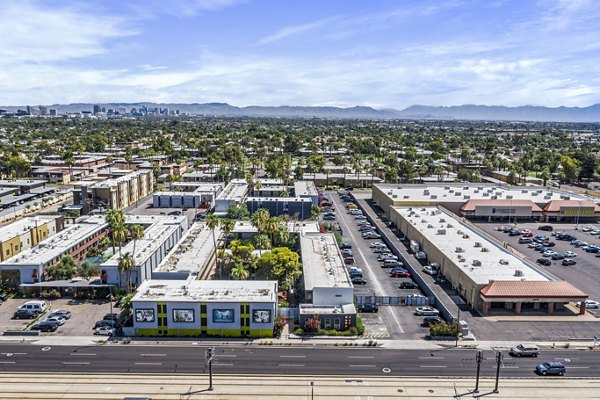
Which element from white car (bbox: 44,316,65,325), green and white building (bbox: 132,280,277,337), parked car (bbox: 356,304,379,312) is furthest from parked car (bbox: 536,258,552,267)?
white car (bbox: 44,316,65,325)

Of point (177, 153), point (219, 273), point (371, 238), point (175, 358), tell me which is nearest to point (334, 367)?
point (175, 358)

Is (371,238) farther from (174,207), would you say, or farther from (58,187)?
(58,187)

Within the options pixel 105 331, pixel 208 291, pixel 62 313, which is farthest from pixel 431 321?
pixel 62 313

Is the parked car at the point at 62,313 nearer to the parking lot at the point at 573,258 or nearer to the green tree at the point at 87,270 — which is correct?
the green tree at the point at 87,270

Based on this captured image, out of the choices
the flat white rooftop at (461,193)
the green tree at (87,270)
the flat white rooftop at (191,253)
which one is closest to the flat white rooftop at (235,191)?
the flat white rooftop at (191,253)

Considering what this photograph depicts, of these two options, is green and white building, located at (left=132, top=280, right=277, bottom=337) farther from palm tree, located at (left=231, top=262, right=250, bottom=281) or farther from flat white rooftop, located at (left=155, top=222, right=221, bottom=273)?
flat white rooftop, located at (left=155, top=222, right=221, bottom=273)

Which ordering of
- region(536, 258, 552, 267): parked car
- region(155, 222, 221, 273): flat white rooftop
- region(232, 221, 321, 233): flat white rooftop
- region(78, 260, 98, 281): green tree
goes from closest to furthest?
region(155, 222, 221, 273): flat white rooftop → region(78, 260, 98, 281): green tree → region(536, 258, 552, 267): parked car → region(232, 221, 321, 233): flat white rooftop
